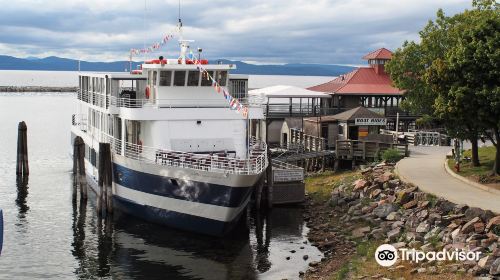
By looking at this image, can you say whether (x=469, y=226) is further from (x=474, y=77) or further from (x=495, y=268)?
(x=474, y=77)

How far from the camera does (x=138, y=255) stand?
28.7 metres

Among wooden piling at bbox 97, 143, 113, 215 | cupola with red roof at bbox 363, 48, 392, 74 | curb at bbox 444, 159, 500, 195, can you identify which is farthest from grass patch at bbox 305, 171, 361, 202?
cupola with red roof at bbox 363, 48, 392, 74

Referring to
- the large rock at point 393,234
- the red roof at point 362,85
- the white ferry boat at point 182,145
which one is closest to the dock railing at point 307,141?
the red roof at point 362,85

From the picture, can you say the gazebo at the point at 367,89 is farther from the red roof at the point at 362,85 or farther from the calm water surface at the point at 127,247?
the calm water surface at the point at 127,247

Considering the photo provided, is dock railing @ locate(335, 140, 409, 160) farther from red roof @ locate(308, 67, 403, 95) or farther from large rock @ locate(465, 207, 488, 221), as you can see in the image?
large rock @ locate(465, 207, 488, 221)

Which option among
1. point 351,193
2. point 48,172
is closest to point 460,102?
point 351,193

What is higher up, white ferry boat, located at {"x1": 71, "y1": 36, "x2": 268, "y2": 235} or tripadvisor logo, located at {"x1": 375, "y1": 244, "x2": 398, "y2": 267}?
white ferry boat, located at {"x1": 71, "y1": 36, "x2": 268, "y2": 235}

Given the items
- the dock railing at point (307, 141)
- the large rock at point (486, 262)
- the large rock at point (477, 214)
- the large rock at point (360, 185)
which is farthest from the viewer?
the dock railing at point (307, 141)

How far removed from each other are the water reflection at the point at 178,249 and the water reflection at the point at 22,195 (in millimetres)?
3581

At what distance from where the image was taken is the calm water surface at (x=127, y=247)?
87.1ft

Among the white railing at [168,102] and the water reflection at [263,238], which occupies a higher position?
the white railing at [168,102]

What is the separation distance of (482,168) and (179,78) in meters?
17.1

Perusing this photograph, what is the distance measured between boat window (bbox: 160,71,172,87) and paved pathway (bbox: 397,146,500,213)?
13581 millimetres

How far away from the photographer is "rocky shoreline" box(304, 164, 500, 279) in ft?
72.1
